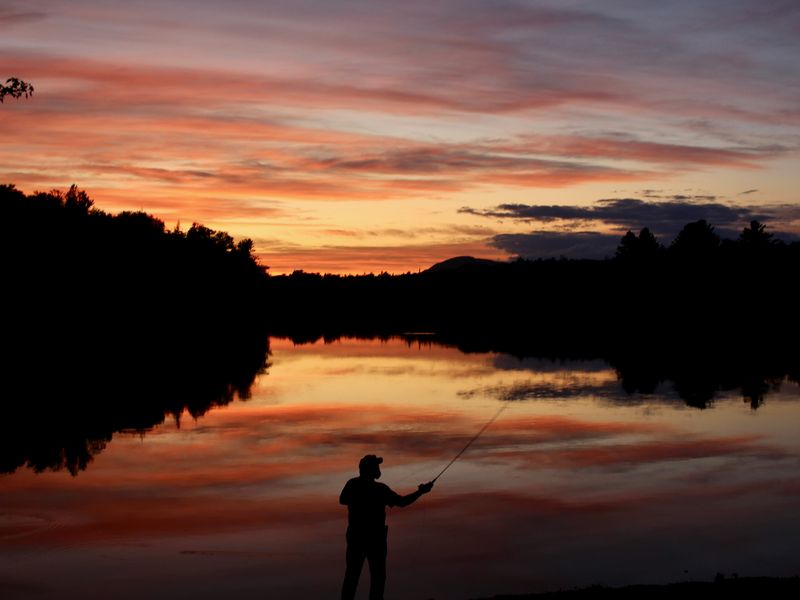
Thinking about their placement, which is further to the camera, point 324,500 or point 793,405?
point 793,405

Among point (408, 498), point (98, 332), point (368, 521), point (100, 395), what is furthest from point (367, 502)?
point (98, 332)

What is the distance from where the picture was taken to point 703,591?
50.8ft

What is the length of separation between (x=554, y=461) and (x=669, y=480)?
4069mm

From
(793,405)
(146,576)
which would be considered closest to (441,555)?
(146,576)

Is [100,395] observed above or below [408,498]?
below

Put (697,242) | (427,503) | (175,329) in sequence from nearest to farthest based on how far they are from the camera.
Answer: (427,503) < (175,329) < (697,242)

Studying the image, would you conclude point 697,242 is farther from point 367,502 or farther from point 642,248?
point 367,502

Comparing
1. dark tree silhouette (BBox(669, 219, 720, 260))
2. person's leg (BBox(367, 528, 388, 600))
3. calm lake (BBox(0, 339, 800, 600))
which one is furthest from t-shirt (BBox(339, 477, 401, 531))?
dark tree silhouette (BBox(669, 219, 720, 260))

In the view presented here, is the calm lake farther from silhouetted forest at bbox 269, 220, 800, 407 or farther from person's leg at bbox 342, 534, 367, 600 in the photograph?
silhouetted forest at bbox 269, 220, 800, 407

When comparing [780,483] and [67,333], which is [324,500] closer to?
[780,483]

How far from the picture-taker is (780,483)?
2712 centimetres

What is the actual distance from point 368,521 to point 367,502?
255 mm

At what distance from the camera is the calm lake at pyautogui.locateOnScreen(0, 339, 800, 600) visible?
1872cm

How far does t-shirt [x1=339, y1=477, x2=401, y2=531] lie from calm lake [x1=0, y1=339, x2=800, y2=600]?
354 cm
